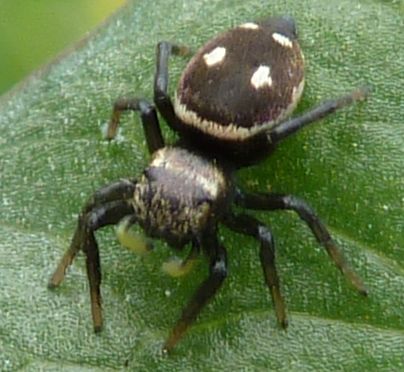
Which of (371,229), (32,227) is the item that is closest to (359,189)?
(371,229)

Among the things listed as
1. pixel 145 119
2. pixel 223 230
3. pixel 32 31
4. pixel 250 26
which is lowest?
pixel 223 230

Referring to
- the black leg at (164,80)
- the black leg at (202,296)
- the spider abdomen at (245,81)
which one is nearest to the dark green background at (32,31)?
the black leg at (164,80)

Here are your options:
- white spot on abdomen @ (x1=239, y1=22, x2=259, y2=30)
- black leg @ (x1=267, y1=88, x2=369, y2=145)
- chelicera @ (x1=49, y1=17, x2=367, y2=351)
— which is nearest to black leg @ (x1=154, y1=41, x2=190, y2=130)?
chelicera @ (x1=49, y1=17, x2=367, y2=351)

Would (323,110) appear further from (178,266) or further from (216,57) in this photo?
(178,266)

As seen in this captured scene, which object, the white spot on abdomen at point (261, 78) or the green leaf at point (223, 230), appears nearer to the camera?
the green leaf at point (223, 230)

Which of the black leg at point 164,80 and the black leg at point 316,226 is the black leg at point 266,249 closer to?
the black leg at point 316,226

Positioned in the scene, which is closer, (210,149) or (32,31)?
(210,149)

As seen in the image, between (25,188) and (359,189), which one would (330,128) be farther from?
(25,188)

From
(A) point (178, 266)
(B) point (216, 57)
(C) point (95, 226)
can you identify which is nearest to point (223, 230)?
(A) point (178, 266)

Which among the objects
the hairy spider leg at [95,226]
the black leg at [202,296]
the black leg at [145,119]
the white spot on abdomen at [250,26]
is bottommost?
the black leg at [202,296]
